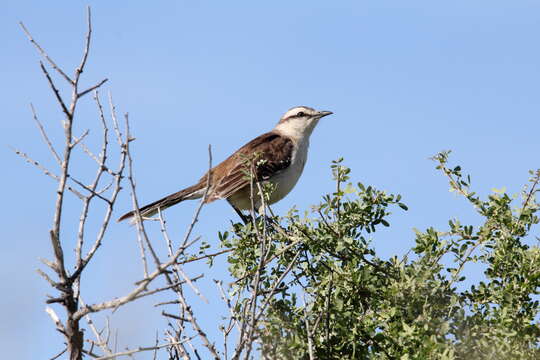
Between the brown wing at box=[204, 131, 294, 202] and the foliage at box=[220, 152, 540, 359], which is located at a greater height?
the brown wing at box=[204, 131, 294, 202]

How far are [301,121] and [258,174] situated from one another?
6.95 ft

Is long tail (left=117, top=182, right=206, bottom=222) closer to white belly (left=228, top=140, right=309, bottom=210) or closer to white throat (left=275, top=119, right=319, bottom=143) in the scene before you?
white belly (left=228, top=140, right=309, bottom=210)

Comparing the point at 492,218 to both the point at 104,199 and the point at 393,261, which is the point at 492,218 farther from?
the point at 104,199

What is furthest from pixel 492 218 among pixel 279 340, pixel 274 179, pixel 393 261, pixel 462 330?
pixel 274 179

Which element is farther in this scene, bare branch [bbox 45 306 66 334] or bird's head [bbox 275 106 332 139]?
bird's head [bbox 275 106 332 139]

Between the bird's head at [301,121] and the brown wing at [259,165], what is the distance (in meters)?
0.25

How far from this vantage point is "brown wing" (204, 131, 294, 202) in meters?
8.23

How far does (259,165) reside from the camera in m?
8.15

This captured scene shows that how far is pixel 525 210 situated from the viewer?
16.9ft

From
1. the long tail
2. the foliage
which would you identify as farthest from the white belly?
the foliage

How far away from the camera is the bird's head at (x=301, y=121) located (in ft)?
32.6

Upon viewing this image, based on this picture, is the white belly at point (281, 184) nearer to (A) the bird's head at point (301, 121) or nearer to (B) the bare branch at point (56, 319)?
(A) the bird's head at point (301, 121)

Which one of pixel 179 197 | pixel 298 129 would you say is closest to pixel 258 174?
pixel 179 197

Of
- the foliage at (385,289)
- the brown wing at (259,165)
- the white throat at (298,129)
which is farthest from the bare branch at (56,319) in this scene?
the white throat at (298,129)
